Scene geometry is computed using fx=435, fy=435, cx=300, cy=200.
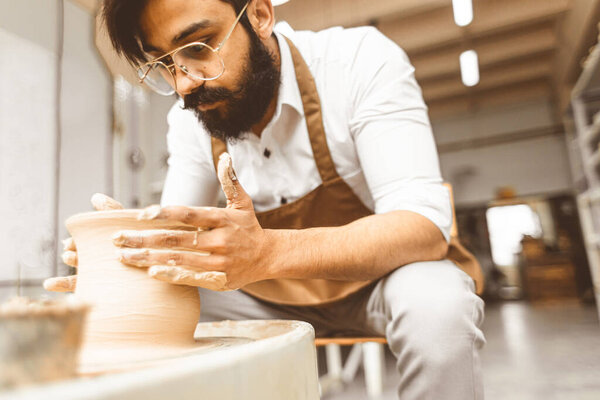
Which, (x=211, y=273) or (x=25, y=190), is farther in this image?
(x=25, y=190)

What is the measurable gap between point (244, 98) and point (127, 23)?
377 mm

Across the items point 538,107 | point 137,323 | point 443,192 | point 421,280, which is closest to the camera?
point 137,323

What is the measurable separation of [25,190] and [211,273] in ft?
10.8

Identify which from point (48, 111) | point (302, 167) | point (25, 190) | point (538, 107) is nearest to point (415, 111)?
point (302, 167)

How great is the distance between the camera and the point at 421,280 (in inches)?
37.7

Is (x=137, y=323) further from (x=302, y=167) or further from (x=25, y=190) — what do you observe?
(x=25, y=190)

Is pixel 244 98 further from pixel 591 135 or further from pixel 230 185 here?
pixel 591 135

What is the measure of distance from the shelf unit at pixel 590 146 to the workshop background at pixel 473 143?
0.6 inches

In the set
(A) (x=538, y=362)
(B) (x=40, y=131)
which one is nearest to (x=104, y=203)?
(B) (x=40, y=131)

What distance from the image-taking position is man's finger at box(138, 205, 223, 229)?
625 millimetres

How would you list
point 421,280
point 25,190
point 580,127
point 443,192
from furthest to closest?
1. point 580,127
2. point 25,190
3. point 443,192
4. point 421,280

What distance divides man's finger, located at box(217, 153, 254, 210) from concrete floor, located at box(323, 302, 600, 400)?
217cm

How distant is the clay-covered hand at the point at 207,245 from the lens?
643mm

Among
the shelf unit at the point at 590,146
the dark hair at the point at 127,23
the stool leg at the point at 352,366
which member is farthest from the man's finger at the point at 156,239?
the shelf unit at the point at 590,146
